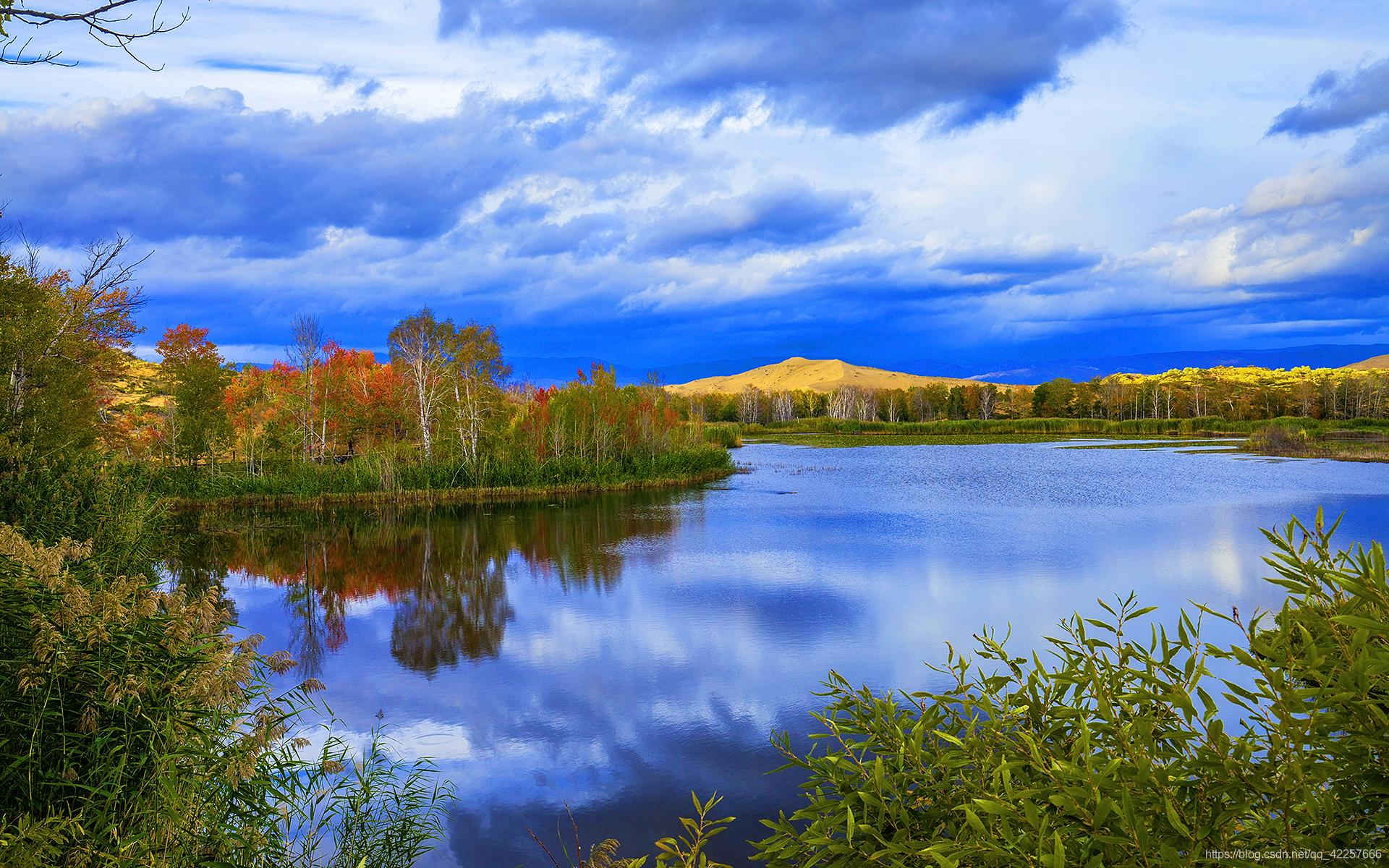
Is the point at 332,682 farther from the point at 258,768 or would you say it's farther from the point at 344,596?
the point at 258,768

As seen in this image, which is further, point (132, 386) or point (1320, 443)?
point (1320, 443)

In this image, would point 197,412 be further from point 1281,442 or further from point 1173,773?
point 1281,442

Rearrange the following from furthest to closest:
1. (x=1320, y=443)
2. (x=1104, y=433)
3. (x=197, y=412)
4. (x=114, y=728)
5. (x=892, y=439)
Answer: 1. (x=1104, y=433)
2. (x=892, y=439)
3. (x=1320, y=443)
4. (x=197, y=412)
5. (x=114, y=728)

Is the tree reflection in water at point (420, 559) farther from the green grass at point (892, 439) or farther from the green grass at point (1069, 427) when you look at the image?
the green grass at point (1069, 427)

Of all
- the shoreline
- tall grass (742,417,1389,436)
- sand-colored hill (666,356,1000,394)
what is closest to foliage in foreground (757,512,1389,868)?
the shoreline

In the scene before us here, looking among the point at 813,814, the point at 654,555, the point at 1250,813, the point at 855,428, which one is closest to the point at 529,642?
the point at 654,555

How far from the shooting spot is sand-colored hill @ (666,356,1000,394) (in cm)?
14019

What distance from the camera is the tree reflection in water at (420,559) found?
10.5 m

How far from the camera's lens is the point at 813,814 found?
210cm

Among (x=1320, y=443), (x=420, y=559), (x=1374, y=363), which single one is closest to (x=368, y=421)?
(x=420, y=559)

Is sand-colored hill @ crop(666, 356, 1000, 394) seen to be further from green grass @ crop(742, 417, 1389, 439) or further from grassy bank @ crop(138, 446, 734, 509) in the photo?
grassy bank @ crop(138, 446, 734, 509)

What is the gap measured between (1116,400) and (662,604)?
82.8m

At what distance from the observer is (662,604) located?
38.6 ft

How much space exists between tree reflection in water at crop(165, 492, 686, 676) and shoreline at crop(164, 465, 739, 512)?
0.74 m
